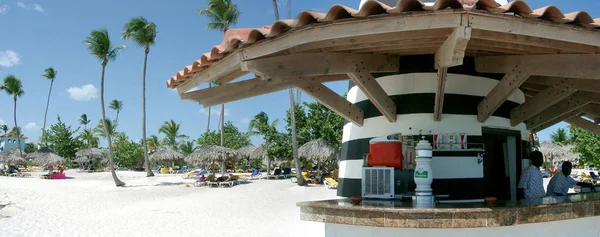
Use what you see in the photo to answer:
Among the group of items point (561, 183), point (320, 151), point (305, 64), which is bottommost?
point (561, 183)

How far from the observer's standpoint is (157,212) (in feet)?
49.2

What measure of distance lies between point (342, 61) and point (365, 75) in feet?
1.31

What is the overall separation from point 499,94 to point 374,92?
4.75ft

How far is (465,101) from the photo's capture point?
→ 5.95 metres

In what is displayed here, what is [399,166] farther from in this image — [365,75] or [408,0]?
[408,0]

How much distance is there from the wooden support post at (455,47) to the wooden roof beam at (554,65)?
4.08 ft

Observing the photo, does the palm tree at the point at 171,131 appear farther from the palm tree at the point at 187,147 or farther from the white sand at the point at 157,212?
the white sand at the point at 157,212

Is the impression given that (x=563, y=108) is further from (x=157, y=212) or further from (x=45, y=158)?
(x=45, y=158)

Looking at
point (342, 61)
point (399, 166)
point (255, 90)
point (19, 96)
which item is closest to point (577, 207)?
point (399, 166)

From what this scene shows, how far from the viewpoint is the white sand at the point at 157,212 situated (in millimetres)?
11523

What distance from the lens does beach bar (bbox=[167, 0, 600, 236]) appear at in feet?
12.2

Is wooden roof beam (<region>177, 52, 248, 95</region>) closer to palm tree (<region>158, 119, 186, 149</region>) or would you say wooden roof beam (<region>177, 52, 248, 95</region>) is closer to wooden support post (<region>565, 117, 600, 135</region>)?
wooden support post (<region>565, 117, 600, 135</region>)

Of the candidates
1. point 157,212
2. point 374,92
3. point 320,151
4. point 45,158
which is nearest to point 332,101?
point 374,92

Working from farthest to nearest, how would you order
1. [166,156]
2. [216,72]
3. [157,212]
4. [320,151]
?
[166,156], [320,151], [157,212], [216,72]
